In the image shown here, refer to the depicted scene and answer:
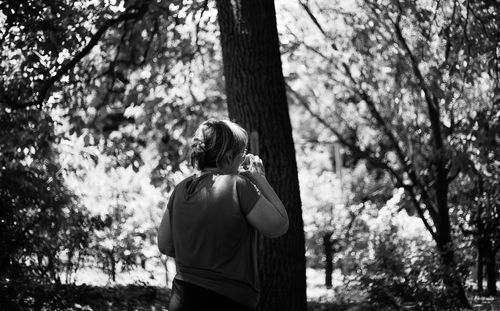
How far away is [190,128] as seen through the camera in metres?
10.7

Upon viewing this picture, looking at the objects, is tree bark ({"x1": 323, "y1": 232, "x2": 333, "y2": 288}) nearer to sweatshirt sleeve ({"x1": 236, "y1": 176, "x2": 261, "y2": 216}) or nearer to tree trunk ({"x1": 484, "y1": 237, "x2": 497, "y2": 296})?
tree trunk ({"x1": 484, "y1": 237, "x2": 497, "y2": 296})

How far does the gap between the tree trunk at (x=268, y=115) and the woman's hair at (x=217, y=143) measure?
1974 mm

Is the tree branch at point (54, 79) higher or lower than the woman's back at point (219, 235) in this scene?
Answer: higher

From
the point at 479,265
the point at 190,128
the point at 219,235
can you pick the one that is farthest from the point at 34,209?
the point at 479,265

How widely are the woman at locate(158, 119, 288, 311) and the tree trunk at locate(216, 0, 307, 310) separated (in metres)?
1.96

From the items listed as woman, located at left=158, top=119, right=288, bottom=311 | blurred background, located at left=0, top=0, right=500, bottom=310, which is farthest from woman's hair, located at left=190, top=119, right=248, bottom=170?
blurred background, located at left=0, top=0, right=500, bottom=310

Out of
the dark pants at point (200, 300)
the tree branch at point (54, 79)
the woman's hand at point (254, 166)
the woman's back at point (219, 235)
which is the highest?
the tree branch at point (54, 79)

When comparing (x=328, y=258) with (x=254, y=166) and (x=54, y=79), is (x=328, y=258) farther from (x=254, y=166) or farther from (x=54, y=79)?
(x=254, y=166)

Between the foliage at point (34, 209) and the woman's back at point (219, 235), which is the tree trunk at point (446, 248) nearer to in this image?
the foliage at point (34, 209)

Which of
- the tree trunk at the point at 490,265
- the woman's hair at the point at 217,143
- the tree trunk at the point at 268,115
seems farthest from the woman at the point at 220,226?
the tree trunk at the point at 490,265

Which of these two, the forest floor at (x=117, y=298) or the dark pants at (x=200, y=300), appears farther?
the forest floor at (x=117, y=298)

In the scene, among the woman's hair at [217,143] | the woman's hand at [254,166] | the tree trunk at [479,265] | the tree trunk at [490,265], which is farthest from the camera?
the tree trunk at [479,265]

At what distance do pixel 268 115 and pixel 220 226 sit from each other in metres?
2.37

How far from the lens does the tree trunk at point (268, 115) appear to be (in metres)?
5.57
